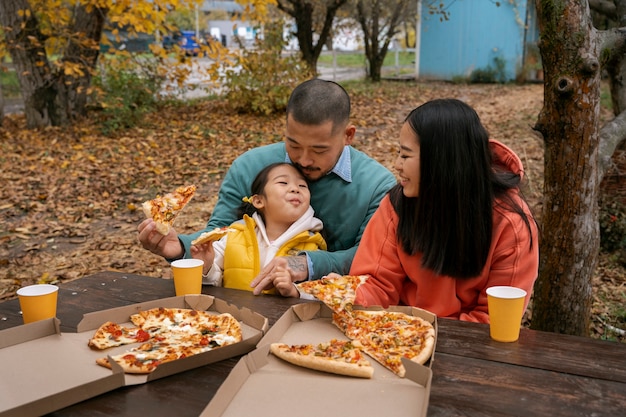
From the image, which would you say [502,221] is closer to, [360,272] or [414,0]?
[360,272]

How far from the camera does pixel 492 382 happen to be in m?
1.78

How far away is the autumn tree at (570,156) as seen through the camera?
298 centimetres

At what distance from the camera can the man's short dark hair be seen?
10.1ft

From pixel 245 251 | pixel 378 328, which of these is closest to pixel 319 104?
pixel 245 251

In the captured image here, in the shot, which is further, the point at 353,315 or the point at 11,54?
the point at 11,54

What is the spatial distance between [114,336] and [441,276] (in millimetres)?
1269

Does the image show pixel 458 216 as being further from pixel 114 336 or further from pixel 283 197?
pixel 114 336

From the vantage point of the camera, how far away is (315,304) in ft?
7.41

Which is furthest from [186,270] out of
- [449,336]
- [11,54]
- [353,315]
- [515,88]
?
[515,88]

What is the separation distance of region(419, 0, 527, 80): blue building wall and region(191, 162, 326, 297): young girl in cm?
2019

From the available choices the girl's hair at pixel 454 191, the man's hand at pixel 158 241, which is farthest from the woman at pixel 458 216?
the man's hand at pixel 158 241

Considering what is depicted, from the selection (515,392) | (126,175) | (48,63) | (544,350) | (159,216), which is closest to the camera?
(515,392)

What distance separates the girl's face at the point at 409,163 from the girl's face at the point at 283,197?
782 mm

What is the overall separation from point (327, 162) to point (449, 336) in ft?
4.54
